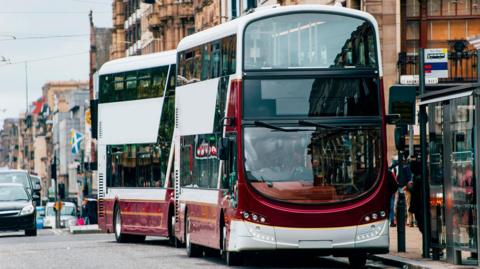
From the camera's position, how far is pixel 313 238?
80.0ft

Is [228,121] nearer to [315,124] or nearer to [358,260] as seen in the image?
[315,124]

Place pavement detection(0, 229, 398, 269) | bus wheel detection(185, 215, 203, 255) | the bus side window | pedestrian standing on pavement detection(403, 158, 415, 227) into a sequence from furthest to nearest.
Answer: pedestrian standing on pavement detection(403, 158, 415, 227) → bus wheel detection(185, 215, 203, 255) → the bus side window → pavement detection(0, 229, 398, 269)

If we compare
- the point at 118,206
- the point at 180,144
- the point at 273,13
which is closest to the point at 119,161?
the point at 118,206

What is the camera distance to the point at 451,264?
2405 cm

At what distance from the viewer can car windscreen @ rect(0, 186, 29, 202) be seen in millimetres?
47559

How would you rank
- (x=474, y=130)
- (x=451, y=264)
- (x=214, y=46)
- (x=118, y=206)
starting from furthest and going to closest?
(x=118, y=206) → (x=214, y=46) → (x=451, y=264) → (x=474, y=130)

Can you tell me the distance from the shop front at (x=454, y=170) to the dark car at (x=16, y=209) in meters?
23.6

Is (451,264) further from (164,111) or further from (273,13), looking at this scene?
(164,111)

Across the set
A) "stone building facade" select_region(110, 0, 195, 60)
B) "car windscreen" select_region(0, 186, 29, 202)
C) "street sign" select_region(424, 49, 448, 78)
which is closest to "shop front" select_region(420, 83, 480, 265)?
"street sign" select_region(424, 49, 448, 78)

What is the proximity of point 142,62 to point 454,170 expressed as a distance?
14431 millimetres

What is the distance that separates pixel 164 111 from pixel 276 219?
1096 centimetres

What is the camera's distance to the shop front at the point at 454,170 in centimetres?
2256

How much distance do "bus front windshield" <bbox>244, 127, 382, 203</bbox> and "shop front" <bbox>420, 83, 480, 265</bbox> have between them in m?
0.99

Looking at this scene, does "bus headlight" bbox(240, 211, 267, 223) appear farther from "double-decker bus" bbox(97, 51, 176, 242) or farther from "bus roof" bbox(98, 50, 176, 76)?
"bus roof" bbox(98, 50, 176, 76)
